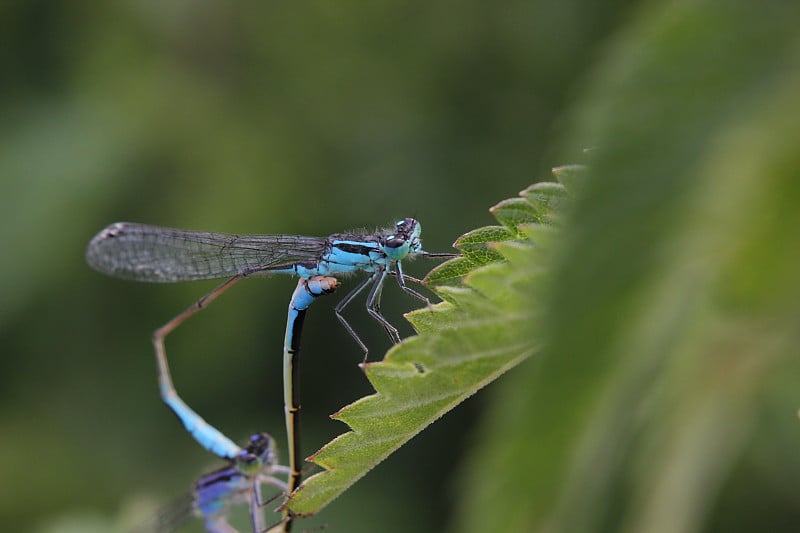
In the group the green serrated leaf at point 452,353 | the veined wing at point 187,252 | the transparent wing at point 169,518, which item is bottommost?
the green serrated leaf at point 452,353

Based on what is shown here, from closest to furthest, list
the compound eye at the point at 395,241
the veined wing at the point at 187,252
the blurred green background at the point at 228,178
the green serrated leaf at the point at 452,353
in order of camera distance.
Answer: the green serrated leaf at the point at 452,353 → the compound eye at the point at 395,241 → the veined wing at the point at 187,252 → the blurred green background at the point at 228,178

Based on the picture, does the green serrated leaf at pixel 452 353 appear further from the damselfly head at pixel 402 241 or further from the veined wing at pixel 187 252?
the veined wing at pixel 187 252

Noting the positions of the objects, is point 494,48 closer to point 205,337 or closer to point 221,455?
point 205,337

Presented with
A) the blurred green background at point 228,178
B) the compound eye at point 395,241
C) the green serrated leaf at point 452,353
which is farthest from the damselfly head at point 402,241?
the blurred green background at point 228,178

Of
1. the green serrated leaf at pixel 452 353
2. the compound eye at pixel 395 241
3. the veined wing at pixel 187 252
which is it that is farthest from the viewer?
the veined wing at pixel 187 252

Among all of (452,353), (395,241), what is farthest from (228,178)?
(452,353)

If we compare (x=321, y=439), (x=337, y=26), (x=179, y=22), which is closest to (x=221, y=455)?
(x=321, y=439)

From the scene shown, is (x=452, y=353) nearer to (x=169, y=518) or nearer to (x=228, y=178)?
(x=169, y=518)

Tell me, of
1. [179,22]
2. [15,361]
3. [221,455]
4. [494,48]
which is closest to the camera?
[221,455]
